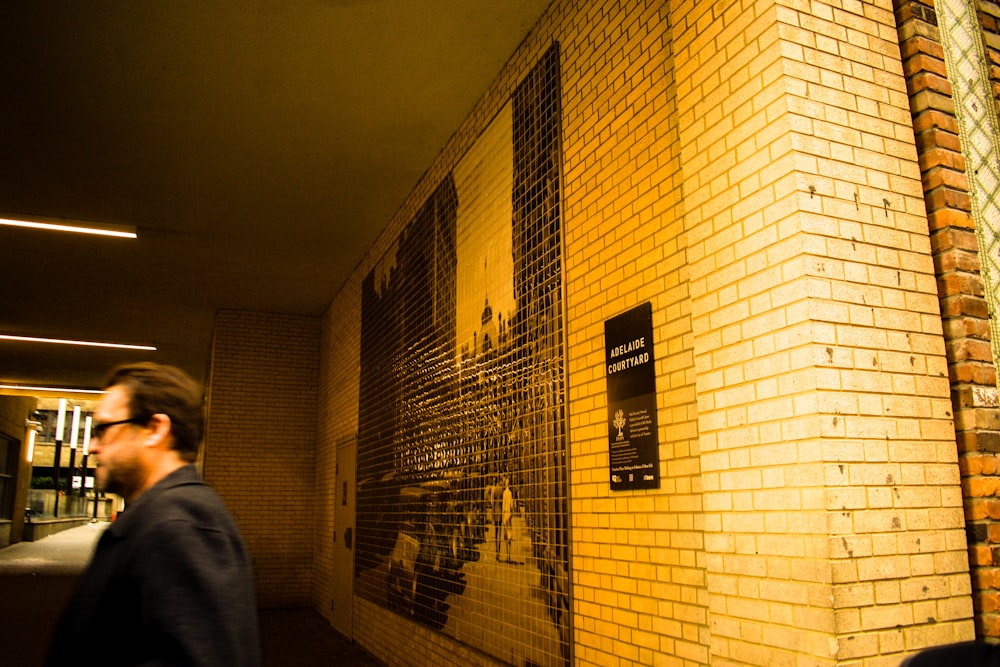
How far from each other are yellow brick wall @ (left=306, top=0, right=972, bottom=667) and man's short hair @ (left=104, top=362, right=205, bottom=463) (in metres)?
1.70

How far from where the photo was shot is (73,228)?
7957 millimetres

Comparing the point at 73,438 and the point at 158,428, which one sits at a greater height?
the point at 73,438

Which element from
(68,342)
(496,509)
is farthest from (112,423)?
(68,342)

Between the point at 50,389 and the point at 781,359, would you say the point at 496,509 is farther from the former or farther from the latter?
the point at 50,389

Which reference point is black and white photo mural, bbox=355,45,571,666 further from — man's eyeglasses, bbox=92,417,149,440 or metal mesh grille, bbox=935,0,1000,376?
man's eyeglasses, bbox=92,417,149,440

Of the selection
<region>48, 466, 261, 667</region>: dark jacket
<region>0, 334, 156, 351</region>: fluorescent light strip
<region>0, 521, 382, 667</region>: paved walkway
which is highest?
<region>0, 334, 156, 351</region>: fluorescent light strip

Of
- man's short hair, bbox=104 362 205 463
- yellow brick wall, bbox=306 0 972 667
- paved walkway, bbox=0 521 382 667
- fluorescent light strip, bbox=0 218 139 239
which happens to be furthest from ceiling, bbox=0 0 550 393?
man's short hair, bbox=104 362 205 463

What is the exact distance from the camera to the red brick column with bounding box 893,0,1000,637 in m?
2.40

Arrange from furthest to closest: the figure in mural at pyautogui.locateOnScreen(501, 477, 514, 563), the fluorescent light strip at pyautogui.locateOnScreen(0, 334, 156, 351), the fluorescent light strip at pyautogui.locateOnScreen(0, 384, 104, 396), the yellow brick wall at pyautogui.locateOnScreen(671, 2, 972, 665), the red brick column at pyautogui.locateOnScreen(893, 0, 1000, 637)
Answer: the fluorescent light strip at pyautogui.locateOnScreen(0, 384, 104, 396), the fluorescent light strip at pyautogui.locateOnScreen(0, 334, 156, 351), the figure in mural at pyautogui.locateOnScreen(501, 477, 514, 563), the red brick column at pyautogui.locateOnScreen(893, 0, 1000, 637), the yellow brick wall at pyautogui.locateOnScreen(671, 2, 972, 665)

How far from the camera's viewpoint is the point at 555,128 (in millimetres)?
4262

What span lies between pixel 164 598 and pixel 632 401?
2294 millimetres

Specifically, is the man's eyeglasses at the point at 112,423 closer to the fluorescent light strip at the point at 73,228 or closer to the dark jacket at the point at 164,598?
the dark jacket at the point at 164,598

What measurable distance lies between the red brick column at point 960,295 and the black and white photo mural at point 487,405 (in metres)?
1.83

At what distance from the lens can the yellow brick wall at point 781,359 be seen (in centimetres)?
218
